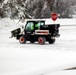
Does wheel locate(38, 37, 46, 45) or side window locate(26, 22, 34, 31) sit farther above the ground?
side window locate(26, 22, 34, 31)

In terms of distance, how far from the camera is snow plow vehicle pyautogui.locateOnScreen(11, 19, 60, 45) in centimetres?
2456

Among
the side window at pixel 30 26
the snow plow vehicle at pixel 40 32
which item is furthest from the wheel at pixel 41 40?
the side window at pixel 30 26

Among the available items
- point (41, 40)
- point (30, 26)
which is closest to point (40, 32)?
point (41, 40)

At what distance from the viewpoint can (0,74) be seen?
12711 mm

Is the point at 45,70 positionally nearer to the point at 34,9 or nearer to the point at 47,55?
the point at 47,55

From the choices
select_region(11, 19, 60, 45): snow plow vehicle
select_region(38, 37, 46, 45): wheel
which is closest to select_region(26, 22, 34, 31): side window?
select_region(11, 19, 60, 45): snow plow vehicle

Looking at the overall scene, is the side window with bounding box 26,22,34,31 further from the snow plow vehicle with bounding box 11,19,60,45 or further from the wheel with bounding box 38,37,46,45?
the wheel with bounding box 38,37,46,45

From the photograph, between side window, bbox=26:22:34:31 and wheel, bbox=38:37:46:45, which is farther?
side window, bbox=26:22:34:31

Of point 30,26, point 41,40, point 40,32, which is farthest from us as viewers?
point 30,26

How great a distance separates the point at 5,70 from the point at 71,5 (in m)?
66.3

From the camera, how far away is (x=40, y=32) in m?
24.8

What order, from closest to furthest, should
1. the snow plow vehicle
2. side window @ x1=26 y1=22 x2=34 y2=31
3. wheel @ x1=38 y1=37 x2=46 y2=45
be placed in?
1. wheel @ x1=38 y1=37 x2=46 y2=45
2. the snow plow vehicle
3. side window @ x1=26 y1=22 x2=34 y2=31

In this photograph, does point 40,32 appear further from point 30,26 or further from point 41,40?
point 30,26

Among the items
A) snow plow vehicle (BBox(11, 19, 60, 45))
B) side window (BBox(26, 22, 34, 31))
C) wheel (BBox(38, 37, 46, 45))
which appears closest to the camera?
wheel (BBox(38, 37, 46, 45))
